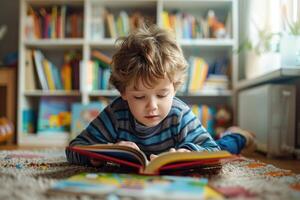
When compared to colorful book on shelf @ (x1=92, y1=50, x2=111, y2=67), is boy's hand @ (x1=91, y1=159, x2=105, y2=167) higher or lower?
lower

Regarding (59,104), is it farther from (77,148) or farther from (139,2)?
(77,148)

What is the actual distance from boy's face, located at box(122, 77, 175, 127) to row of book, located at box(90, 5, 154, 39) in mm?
1601

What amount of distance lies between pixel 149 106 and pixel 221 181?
0.30 meters

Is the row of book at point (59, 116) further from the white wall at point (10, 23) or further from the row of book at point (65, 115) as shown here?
the white wall at point (10, 23)

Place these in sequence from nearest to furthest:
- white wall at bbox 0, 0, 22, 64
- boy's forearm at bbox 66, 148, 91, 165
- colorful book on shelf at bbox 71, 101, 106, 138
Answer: boy's forearm at bbox 66, 148, 91, 165 → colorful book on shelf at bbox 71, 101, 106, 138 → white wall at bbox 0, 0, 22, 64

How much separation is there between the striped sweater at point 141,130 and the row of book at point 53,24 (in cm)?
159

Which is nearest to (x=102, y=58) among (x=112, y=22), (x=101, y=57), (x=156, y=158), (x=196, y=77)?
(x=101, y=57)

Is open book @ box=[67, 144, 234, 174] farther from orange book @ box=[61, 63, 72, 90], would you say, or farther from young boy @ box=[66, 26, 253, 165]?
orange book @ box=[61, 63, 72, 90]

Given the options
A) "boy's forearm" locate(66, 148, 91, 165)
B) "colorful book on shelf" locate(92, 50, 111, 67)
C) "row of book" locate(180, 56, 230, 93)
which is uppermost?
"colorful book on shelf" locate(92, 50, 111, 67)

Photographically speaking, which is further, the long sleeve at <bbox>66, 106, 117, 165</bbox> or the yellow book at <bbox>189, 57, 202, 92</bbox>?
the yellow book at <bbox>189, 57, 202, 92</bbox>

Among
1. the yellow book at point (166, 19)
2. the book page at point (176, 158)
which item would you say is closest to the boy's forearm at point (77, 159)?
the book page at point (176, 158)

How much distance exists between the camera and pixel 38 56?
271 cm

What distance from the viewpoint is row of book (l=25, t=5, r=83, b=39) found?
2668 millimetres

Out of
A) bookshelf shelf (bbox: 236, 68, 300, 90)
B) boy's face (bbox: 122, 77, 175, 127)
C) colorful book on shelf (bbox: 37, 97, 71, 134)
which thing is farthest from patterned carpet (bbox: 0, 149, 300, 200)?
colorful book on shelf (bbox: 37, 97, 71, 134)
